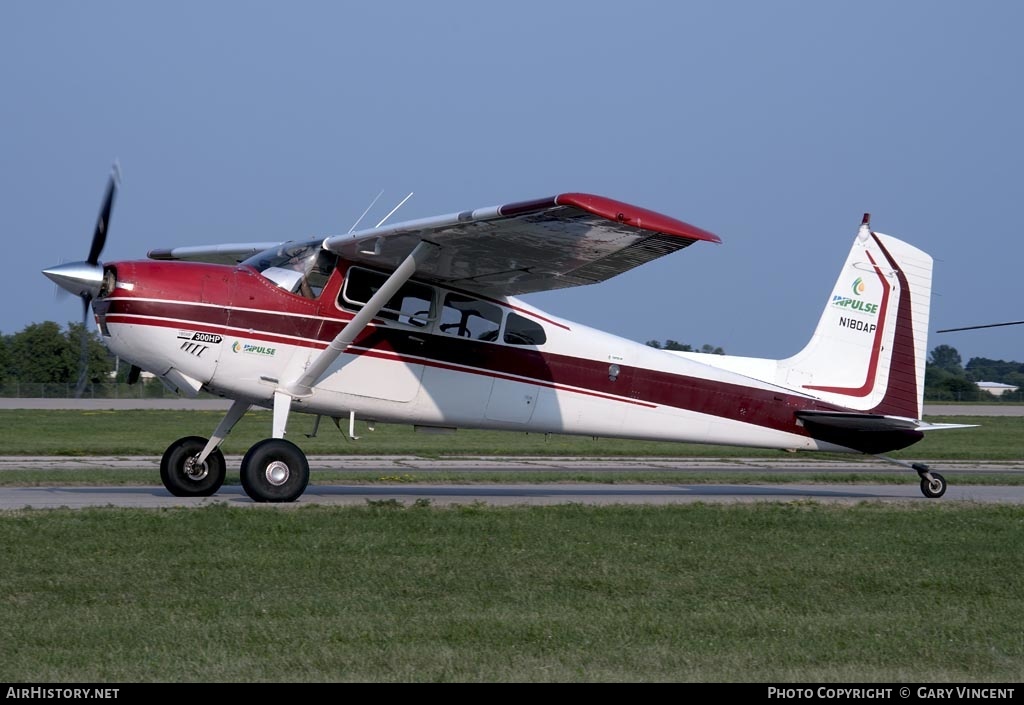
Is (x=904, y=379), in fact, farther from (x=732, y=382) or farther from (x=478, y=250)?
(x=478, y=250)

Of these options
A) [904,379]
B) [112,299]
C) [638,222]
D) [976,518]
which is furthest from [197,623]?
[904,379]

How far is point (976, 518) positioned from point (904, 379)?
13.7 ft

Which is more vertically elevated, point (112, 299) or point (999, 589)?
point (112, 299)

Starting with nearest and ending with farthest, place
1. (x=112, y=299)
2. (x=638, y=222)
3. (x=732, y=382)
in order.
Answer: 1. (x=638, y=222)
2. (x=112, y=299)
3. (x=732, y=382)

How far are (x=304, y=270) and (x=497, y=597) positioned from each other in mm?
6606

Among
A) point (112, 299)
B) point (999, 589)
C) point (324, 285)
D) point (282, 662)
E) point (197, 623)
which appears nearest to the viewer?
point (282, 662)

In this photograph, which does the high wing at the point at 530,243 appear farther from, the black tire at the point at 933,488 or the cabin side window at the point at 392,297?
the black tire at the point at 933,488

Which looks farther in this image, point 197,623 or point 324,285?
point 324,285

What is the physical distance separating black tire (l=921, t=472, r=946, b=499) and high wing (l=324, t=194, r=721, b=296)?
21.1ft

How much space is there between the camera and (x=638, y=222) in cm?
1059

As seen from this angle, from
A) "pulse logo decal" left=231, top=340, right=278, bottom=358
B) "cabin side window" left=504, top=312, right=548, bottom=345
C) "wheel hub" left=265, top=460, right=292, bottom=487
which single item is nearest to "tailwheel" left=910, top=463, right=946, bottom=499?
"cabin side window" left=504, top=312, right=548, bottom=345

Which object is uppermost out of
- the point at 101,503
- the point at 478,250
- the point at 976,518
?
the point at 478,250

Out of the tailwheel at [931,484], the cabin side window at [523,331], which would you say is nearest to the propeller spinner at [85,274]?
the cabin side window at [523,331]

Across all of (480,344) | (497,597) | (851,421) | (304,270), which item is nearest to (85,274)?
(304,270)
